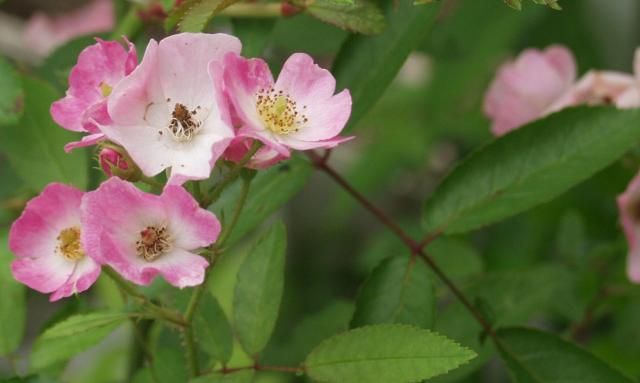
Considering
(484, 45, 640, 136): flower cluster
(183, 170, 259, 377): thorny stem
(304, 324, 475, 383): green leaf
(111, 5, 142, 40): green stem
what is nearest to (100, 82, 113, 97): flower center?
(183, 170, 259, 377): thorny stem

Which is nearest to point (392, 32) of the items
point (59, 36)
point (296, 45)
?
point (296, 45)

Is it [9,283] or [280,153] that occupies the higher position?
[280,153]

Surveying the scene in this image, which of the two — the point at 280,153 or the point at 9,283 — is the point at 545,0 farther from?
the point at 9,283

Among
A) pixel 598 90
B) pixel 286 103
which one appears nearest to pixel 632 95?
pixel 598 90

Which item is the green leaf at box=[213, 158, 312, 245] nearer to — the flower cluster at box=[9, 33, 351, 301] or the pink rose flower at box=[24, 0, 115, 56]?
the flower cluster at box=[9, 33, 351, 301]

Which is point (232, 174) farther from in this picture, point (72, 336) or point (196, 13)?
point (72, 336)

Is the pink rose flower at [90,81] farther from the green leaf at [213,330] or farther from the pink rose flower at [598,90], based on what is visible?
the pink rose flower at [598,90]

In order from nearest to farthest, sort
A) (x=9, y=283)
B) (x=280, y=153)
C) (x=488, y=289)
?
(x=280, y=153)
(x=9, y=283)
(x=488, y=289)
